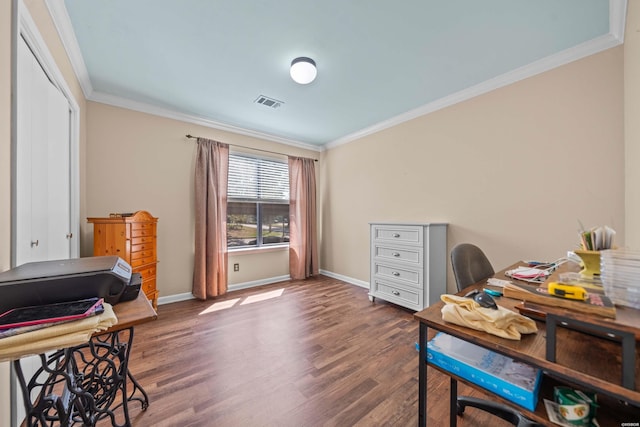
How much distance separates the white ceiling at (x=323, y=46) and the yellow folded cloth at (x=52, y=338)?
187 cm

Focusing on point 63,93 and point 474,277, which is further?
point 63,93

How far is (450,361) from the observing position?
87cm

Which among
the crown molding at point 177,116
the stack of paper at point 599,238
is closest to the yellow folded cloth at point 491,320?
the stack of paper at point 599,238

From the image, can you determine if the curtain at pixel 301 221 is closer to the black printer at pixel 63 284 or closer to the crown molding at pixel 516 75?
the crown molding at pixel 516 75

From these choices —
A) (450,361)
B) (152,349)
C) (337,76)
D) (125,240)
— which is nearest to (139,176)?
(125,240)

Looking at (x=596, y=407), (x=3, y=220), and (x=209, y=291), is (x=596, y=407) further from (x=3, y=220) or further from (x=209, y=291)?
(x=209, y=291)

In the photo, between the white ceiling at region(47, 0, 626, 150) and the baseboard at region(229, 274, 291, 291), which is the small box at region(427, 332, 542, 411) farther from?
the baseboard at region(229, 274, 291, 291)

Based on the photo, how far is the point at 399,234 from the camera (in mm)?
2869

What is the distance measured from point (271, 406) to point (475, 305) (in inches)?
52.3

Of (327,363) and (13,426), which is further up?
(13,426)

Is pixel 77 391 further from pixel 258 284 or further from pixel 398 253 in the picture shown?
pixel 258 284

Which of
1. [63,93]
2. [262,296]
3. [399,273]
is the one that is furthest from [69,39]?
[399,273]

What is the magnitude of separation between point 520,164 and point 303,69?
2217mm

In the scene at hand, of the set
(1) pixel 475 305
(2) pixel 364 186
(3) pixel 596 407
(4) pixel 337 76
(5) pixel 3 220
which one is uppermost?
(4) pixel 337 76
